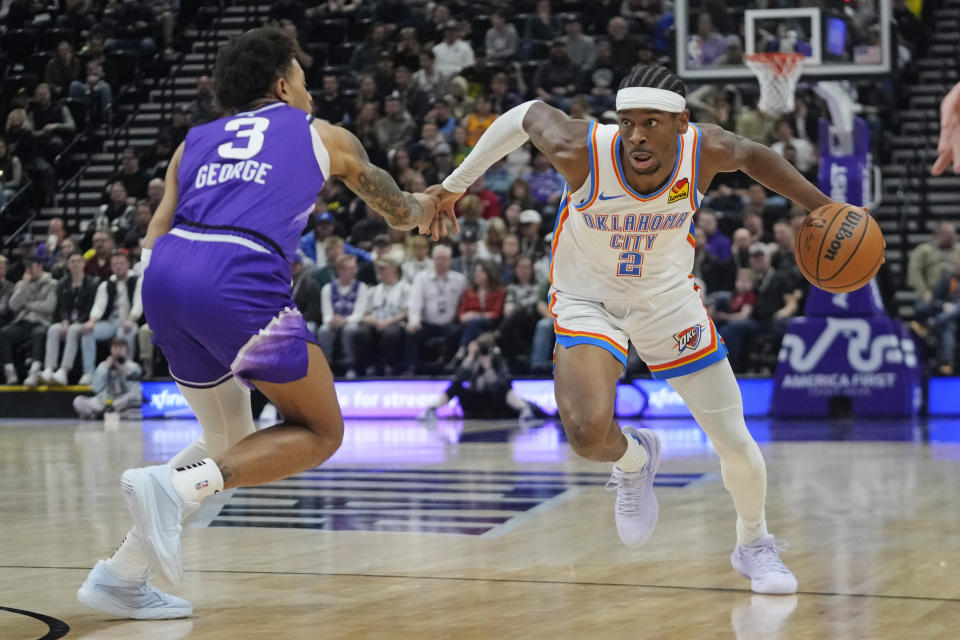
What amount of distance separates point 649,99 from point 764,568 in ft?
5.64

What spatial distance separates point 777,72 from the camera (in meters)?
11.5

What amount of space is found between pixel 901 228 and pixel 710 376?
9917 mm

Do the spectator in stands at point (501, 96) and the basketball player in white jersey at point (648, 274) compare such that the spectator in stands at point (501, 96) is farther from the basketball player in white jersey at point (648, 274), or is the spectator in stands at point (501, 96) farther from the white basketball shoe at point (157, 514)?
the white basketball shoe at point (157, 514)

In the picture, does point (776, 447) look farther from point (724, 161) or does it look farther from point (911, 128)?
point (911, 128)

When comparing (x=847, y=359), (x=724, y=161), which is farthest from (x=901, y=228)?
(x=724, y=161)

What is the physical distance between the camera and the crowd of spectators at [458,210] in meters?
13.2

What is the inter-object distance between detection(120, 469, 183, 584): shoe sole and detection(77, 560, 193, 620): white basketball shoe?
1.77ft

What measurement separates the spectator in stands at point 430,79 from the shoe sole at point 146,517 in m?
13.0

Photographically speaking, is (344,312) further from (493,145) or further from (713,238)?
(493,145)

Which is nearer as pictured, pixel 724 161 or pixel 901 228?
pixel 724 161

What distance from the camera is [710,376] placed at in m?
4.91

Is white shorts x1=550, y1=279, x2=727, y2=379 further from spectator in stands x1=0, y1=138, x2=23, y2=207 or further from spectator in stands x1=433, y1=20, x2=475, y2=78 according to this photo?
spectator in stands x1=0, y1=138, x2=23, y2=207

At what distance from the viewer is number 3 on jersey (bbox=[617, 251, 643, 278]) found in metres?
4.99

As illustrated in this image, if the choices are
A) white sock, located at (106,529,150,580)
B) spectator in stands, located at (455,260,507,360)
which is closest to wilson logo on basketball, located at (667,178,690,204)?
white sock, located at (106,529,150,580)
